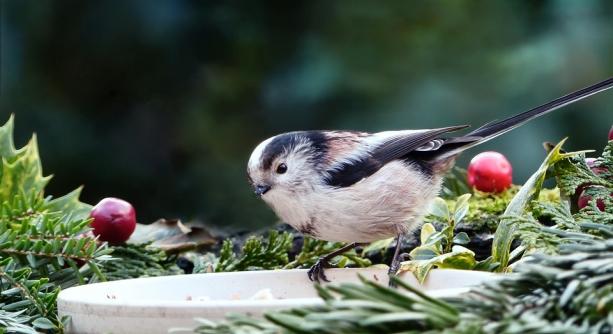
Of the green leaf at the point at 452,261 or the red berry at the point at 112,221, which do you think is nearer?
the green leaf at the point at 452,261

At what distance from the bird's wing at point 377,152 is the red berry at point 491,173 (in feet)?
0.24

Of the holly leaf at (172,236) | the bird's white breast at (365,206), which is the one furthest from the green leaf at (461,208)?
the holly leaf at (172,236)

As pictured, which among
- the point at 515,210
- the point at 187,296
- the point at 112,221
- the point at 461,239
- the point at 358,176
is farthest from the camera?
the point at 358,176

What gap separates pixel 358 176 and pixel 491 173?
22cm

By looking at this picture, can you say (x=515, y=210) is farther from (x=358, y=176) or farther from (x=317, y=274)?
(x=358, y=176)

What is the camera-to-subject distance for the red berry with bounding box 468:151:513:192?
54.0 inches

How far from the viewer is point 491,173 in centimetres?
137

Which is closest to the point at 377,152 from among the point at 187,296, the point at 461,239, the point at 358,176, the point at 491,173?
the point at 358,176

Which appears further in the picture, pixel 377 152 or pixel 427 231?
pixel 377 152

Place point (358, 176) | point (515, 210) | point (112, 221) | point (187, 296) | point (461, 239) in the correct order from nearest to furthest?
point (187, 296), point (515, 210), point (461, 239), point (112, 221), point (358, 176)

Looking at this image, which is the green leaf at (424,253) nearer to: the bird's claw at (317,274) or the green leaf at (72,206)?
the bird's claw at (317,274)

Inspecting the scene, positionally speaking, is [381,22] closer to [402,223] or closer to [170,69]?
[170,69]

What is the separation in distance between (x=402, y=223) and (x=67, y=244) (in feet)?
1.67

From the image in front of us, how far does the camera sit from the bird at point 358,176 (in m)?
1.24
